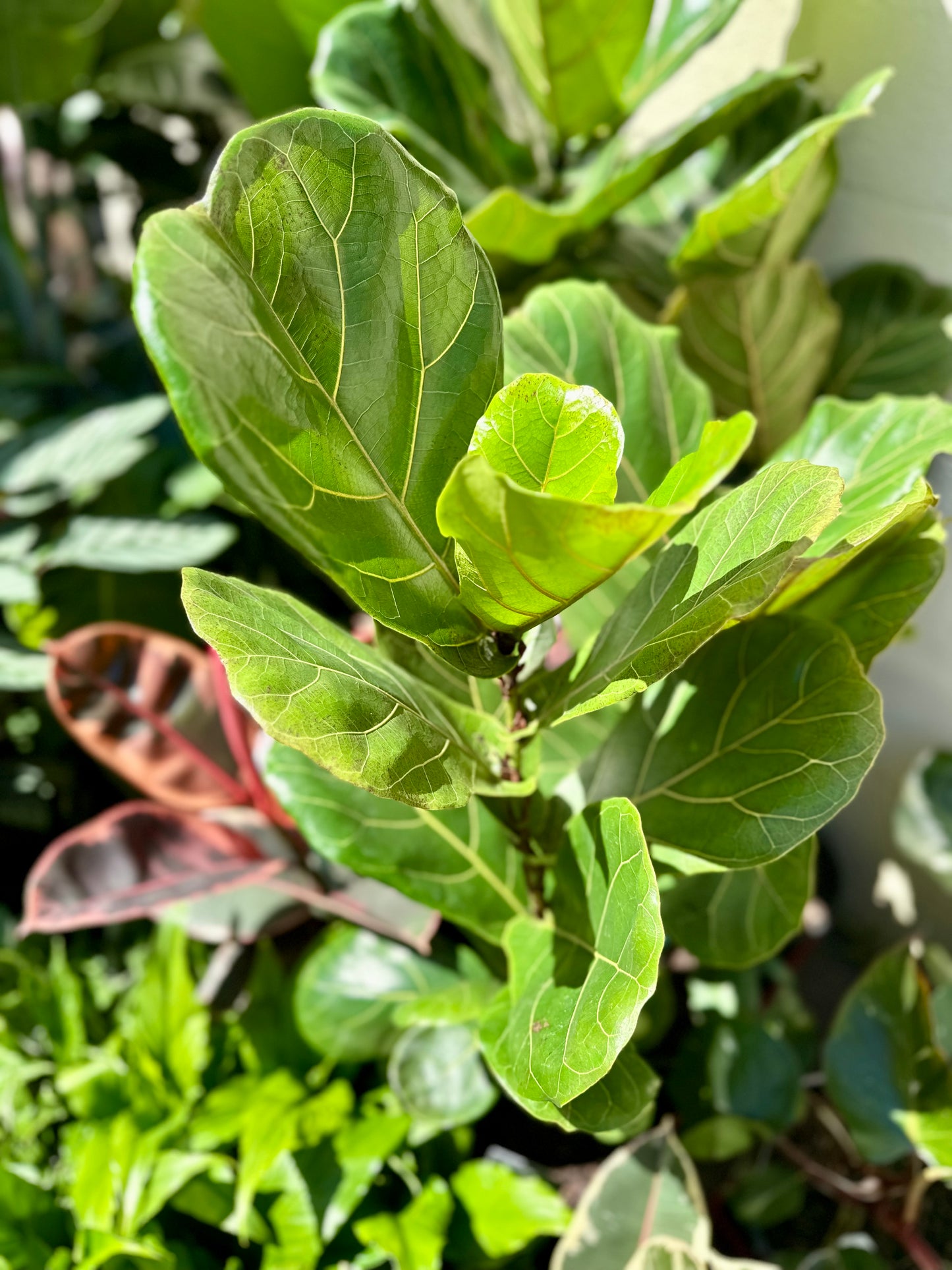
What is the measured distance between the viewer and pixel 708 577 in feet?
1.28

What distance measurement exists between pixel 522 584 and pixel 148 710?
54 cm

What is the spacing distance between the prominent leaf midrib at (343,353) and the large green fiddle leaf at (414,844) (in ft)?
0.70

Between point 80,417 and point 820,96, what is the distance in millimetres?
862

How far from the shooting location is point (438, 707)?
0.47 metres

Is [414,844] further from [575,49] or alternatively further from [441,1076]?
[575,49]

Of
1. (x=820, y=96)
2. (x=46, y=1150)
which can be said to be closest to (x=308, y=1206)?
(x=46, y=1150)

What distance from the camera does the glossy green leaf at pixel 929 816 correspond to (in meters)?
0.86

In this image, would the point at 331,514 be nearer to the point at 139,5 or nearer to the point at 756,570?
the point at 756,570

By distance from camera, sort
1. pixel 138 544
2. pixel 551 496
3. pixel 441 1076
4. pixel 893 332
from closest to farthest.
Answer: pixel 551 496 < pixel 441 1076 < pixel 893 332 < pixel 138 544

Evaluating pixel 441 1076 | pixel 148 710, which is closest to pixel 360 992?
pixel 441 1076

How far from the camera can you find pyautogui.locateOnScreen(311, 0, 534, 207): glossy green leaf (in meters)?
0.76

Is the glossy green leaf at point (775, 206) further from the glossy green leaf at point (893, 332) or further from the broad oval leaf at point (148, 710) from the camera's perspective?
the broad oval leaf at point (148, 710)

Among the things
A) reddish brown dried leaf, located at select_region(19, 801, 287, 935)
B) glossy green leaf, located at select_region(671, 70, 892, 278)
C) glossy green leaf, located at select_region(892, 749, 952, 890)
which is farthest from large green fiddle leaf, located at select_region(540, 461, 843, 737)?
glossy green leaf, located at select_region(892, 749, 952, 890)

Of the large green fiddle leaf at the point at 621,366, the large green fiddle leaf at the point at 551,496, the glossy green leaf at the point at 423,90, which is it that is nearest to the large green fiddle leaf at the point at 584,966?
the large green fiddle leaf at the point at 551,496
